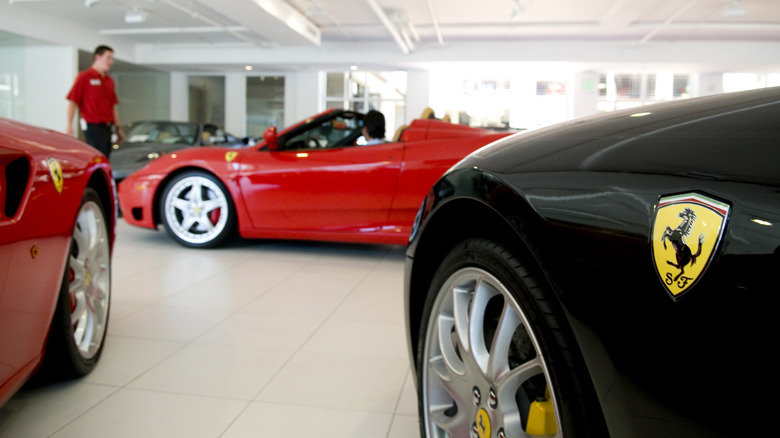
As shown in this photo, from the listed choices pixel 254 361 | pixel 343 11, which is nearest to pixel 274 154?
pixel 254 361

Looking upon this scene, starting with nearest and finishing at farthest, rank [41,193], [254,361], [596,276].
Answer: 1. [596,276]
2. [41,193]
3. [254,361]

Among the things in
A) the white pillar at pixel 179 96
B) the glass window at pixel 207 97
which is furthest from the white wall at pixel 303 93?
the white pillar at pixel 179 96

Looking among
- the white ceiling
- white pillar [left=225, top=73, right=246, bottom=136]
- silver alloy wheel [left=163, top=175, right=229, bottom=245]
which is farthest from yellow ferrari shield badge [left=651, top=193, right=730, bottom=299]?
white pillar [left=225, top=73, right=246, bottom=136]

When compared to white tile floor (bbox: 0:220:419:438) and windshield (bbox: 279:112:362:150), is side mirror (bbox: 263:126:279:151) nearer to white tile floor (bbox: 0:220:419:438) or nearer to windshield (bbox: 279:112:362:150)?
windshield (bbox: 279:112:362:150)

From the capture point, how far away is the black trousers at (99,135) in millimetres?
5598

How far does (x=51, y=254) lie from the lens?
1614mm

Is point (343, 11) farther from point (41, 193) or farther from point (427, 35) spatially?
point (41, 193)

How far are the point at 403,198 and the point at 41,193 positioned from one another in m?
2.80

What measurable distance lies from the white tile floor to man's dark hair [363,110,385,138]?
1.26 m

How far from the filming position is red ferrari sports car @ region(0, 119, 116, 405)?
1419mm

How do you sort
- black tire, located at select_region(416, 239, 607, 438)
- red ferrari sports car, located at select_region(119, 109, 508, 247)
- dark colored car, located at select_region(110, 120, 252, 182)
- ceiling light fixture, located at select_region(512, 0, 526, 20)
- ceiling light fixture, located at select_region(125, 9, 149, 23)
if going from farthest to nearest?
1. ceiling light fixture, located at select_region(125, 9, 149, 23)
2. ceiling light fixture, located at select_region(512, 0, 526, 20)
3. dark colored car, located at select_region(110, 120, 252, 182)
4. red ferrari sports car, located at select_region(119, 109, 508, 247)
5. black tire, located at select_region(416, 239, 607, 438)

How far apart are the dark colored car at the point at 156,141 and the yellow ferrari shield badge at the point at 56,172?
4923mm

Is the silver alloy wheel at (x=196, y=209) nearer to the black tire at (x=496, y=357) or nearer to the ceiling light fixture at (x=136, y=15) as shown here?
the black tire at (x=496, y=357)

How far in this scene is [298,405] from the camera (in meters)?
1.92
